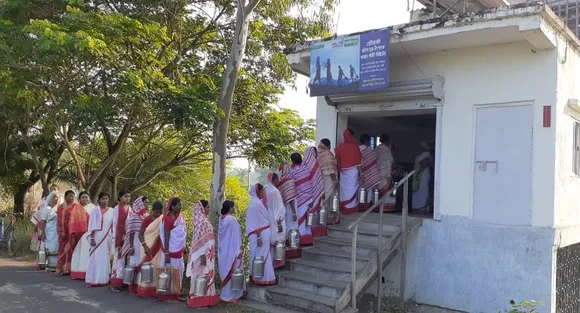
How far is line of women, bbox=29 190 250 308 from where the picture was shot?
284 inches

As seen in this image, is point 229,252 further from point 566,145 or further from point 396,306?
point 566,145

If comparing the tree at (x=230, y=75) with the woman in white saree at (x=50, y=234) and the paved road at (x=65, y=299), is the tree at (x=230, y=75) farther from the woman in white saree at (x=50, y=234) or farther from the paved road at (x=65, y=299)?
the woman in white saree at (x=50, y=234)

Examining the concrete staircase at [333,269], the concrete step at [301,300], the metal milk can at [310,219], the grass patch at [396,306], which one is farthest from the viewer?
the metal milk can at [310,219]

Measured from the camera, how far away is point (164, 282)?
23.8ft

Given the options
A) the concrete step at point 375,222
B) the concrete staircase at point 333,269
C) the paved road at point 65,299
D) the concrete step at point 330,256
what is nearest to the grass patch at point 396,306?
the concrete staircase at point 333,269

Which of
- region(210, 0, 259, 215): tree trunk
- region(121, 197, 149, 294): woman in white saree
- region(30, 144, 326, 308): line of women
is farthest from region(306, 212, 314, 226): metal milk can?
region(121, 197, 149, 294): woman in white saree

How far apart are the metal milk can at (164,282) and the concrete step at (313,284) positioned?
1609 millimetres

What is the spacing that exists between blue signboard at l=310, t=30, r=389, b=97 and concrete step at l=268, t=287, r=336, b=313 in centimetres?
326

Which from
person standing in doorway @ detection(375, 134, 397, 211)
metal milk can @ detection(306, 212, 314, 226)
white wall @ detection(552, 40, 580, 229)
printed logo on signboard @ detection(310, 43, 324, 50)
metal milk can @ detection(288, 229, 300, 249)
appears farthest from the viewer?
person standing in doorway @ detection(375, 134, 397, 211)

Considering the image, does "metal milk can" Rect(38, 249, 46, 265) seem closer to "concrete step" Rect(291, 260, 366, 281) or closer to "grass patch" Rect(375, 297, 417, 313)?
"concrete step" Rect(291, 260, 366, 281)

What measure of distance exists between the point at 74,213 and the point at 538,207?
7735 millimetres

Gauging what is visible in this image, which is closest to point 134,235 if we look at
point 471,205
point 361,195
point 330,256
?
point 330,256

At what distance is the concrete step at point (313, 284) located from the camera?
22.1ft

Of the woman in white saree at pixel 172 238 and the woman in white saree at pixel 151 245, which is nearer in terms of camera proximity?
the woman in white saree at pixel 172 238
